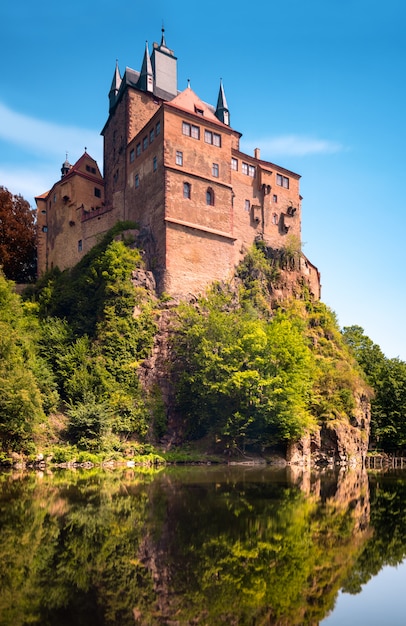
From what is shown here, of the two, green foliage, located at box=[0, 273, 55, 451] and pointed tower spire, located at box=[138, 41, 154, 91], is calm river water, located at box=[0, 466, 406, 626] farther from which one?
pointed tower spire, located at box=[138, 41, 154, 91]

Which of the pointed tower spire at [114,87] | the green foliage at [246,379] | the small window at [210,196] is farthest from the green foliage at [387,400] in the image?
the pointed tower spire at [114,87]

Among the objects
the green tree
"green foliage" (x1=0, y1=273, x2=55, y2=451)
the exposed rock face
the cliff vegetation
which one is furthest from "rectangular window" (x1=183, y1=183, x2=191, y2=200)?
the exposed rock face

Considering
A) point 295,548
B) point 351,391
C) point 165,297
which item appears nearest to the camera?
point 295,548

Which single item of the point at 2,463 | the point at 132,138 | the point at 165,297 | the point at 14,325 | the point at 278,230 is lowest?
the point at 2,463

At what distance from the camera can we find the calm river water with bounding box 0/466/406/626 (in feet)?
22.5

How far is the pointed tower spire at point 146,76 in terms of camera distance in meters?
54.8

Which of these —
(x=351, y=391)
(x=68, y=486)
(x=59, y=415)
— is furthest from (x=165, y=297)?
(x=68, y=486)

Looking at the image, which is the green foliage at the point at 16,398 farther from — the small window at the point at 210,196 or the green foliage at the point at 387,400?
the green foliage at the point at 387,400

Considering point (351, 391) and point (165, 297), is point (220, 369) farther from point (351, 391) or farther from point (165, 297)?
point (351, 391)

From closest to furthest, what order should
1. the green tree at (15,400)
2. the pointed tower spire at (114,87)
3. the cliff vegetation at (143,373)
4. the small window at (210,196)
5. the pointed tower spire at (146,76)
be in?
1. the green tree at (15,400)
2. the cliff vegetation at (143,373)
3. the small window at (210,196)
4. the pointed tower spire at (146,76)
5. the pointed tower spire at (114,87)

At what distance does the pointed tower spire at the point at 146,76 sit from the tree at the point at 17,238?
18375 millimetres

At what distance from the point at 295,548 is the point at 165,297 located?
35.4 m

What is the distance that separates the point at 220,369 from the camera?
37625mm

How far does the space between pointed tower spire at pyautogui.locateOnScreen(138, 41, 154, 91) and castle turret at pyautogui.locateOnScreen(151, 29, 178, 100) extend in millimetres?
862
